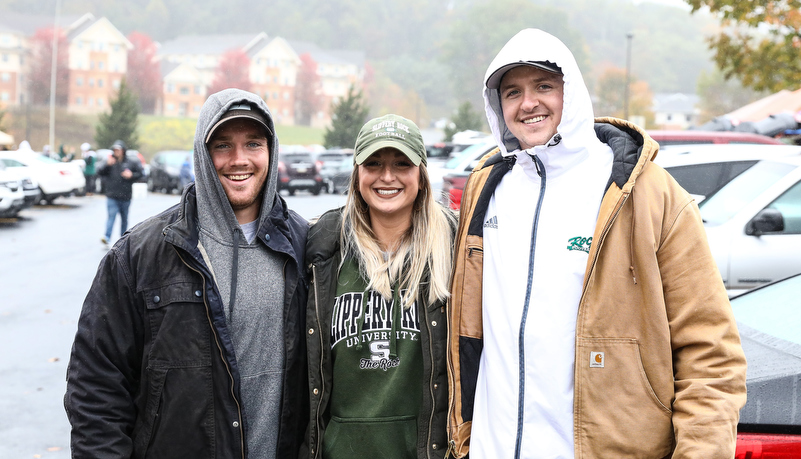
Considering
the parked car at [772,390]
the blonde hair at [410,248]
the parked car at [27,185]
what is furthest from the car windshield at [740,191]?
the parked car at [27,185]

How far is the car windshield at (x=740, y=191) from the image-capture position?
610 centimetres

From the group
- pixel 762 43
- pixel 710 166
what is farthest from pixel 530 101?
pixel 762 43

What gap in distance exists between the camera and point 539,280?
2193 millimetres

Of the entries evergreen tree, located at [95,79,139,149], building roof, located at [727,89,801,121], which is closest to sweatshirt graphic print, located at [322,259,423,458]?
building roof, located at [727,89,801,121]

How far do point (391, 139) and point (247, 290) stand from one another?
0.81 metres

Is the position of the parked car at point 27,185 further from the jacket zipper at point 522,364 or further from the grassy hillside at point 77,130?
the grassy hillside at point 77,130

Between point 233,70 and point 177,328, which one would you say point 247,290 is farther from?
point 233,70

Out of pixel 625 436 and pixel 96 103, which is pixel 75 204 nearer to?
pixel 625 436

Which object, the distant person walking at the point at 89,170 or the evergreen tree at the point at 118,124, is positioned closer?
the distant person walking at the point at 89,170

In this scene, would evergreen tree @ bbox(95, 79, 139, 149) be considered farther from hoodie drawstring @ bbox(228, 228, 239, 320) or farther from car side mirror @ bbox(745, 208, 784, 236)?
hoodie drawstring @ bbox(228, 228, 239, 320)

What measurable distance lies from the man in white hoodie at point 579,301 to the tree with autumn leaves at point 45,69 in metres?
96.2

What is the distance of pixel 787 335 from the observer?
2986mm

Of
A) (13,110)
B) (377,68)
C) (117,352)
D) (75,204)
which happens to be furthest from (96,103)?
(117,352)

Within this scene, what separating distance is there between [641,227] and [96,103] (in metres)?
99.8
